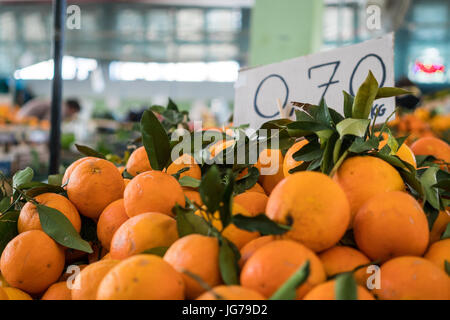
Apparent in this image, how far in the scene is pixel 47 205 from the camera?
861 mm

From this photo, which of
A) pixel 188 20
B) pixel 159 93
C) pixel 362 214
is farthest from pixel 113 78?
pixel 362 214

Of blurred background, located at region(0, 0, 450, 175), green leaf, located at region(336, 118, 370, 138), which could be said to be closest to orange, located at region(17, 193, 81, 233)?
green leaf, located at region(336, 118, 370, 138)

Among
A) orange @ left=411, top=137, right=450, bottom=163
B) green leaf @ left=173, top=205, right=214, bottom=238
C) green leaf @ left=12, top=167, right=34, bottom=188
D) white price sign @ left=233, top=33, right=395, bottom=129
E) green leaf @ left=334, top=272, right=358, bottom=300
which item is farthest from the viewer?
white price sign @ left=233, top=33, right=395, bottom=129

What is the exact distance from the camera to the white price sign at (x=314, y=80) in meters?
1.28

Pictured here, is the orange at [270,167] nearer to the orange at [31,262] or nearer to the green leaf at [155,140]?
the green leaf at [155,140]

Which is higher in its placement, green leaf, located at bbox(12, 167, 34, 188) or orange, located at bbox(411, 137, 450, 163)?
orange, located at bbox(411, 137, 450, 163)

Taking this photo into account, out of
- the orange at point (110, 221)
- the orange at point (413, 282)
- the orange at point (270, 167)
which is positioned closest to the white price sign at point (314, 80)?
the orange at point (270, 167)

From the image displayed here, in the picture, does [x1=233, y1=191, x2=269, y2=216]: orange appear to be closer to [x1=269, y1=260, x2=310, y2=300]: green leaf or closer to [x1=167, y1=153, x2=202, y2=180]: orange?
[x1=167, y1=153, x2=202, y2=180]: orange

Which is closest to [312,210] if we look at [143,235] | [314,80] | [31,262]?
[143,235]

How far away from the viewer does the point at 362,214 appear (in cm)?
67

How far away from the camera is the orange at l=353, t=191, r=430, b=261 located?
0.63 metres

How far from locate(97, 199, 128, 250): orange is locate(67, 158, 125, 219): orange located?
47mm

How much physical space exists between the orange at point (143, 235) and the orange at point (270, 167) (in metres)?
0.35

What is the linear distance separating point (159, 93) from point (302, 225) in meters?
15.1
